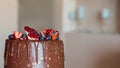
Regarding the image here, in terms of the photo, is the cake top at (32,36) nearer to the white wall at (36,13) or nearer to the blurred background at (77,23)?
the blurred background at (77,23)

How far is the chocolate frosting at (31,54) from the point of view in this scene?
0.71 metres

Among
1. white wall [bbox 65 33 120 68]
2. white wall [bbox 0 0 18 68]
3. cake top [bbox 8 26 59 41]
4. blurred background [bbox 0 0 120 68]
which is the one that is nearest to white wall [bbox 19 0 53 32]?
blurred background [bbox 0 0 120 68]

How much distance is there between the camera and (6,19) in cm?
141

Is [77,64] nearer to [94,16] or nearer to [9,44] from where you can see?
[94,16]

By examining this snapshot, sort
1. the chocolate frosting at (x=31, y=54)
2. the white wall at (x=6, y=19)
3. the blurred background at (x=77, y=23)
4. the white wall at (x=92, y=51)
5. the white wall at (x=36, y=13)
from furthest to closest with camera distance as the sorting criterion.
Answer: the white wall at (x=36, y=13) < the white wall at (x=92, y=51) < the blurred background at (x=77, y=23) < the white wall at (x=6, y=19) < the chocolate frosting at (x=31, y=54)

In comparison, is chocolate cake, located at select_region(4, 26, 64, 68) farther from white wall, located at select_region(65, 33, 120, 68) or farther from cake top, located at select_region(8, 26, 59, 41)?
white wall, located at select_region(65, 33, 120, 68)

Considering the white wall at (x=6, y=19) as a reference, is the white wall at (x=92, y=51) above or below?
below

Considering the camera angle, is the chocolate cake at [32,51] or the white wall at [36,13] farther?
the white wall at [36,13]

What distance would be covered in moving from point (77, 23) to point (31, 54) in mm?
1785

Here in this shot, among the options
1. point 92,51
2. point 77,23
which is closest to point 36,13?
point 77,23

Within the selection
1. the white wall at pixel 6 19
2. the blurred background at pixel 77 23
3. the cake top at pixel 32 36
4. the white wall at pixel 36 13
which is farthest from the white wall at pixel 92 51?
the cake top at pixel 32 36

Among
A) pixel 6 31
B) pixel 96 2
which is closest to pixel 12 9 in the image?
pixel 6 31

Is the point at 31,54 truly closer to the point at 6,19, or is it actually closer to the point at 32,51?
the point at 32,51

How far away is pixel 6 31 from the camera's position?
1.39 metres
